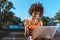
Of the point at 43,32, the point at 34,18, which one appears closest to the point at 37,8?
the point at 34,18

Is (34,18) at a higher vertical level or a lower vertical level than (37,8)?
Result: lower

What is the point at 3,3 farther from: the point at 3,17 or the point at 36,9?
the point at 36,9

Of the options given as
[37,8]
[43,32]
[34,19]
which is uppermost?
[37,8]

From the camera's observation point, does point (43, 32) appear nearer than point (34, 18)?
Yes

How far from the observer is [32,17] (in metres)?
2.18

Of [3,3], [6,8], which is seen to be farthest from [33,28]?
[6,8]

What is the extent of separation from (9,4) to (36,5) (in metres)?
22.8

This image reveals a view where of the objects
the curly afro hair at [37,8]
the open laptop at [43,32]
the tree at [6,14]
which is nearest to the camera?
the open laptop at [43,32]

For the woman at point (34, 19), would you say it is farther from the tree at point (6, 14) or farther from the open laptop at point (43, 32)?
the tree at point (6, 14)

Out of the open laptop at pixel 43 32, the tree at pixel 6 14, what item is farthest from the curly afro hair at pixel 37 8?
the tree at pixel 6 14

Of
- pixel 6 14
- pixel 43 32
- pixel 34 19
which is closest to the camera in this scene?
pixel 43 32

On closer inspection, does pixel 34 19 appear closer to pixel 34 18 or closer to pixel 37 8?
pixel 34 18

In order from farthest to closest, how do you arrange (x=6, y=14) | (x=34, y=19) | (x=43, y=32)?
1. (x=6, y=14)
2. (x=34, y=19)
3. (x=43, y=32)

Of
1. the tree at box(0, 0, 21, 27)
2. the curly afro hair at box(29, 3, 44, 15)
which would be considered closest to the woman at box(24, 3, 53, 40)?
the curly afro hair at box(29, 3, 44, 15)
